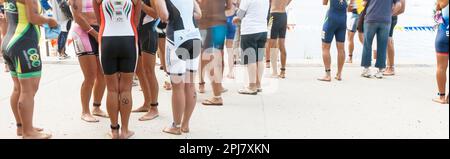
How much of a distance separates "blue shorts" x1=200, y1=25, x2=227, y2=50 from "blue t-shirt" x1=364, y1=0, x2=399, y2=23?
2.96m

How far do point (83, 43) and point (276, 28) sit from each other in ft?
11.4

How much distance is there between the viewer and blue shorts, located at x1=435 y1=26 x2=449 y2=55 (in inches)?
210

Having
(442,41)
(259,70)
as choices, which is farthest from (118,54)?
(442,41)

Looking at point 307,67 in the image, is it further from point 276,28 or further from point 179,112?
point 179,112

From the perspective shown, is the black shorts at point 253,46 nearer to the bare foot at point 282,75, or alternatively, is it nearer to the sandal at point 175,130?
the bare foot at point 282,75

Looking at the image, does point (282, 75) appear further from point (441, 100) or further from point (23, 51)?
point (23, 51)

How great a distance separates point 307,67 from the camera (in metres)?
8.59

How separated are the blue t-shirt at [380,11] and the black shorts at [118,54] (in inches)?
183

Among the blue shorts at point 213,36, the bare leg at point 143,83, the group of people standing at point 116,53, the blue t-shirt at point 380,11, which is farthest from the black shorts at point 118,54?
the blue t-shirt at point 380,11

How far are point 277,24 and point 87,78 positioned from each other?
340 cm

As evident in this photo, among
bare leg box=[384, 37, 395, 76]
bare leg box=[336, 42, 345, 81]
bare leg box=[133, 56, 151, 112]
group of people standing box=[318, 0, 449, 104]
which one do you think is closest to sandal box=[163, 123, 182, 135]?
bare leg box=[133, 56, 151, 112]

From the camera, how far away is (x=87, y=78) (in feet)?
15.3

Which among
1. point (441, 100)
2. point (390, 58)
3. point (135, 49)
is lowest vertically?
point (441, 100)

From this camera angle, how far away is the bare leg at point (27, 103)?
3.84 metres
